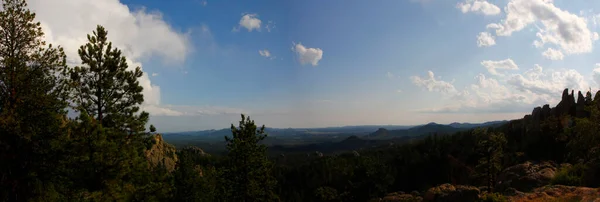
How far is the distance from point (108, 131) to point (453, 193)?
2837 cm

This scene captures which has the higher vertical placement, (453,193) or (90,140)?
(90,140)

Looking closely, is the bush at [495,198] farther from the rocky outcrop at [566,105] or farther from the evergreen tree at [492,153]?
the rocky outcrop at [566,105]

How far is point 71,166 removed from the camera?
19.8 metres

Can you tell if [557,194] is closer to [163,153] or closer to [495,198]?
[495,198]

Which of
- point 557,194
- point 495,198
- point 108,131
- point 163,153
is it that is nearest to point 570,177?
point 557,194

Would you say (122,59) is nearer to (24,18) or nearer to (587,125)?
(24,18)

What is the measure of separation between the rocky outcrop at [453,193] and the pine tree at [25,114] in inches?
1211

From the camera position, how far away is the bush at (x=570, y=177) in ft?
83.8

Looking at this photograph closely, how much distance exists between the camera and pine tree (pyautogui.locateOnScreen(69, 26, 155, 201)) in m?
19.5

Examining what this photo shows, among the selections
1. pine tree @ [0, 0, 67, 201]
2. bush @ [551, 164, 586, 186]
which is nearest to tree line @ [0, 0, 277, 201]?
pine tree @ [0, 0, 67, 201]

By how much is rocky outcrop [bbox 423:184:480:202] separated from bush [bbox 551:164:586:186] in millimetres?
6356

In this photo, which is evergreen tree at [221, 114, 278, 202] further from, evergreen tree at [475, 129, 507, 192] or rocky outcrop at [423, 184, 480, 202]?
evergreen tree at [475, 129, 507, 192]

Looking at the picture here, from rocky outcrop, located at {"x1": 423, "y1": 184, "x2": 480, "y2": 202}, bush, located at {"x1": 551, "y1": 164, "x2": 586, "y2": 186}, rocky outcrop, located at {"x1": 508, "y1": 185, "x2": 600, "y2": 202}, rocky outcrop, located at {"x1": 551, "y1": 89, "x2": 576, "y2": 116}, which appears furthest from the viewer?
rocky outcrop, located at {"x1": 551, "y1": 89, "x2": 576, "y2": 116}

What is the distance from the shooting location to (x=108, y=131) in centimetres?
2003
